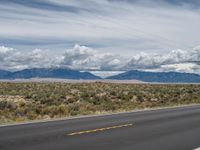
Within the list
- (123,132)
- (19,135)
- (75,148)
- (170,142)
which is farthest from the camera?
→ (123,132)

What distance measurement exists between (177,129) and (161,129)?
63 centimetres

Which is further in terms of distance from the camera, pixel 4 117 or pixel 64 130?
pixel 4 117

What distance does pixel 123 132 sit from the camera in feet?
53.4

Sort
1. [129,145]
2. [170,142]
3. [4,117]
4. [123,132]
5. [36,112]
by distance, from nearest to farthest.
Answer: [129,145] → [170,142] → [123,132] → [4,117] → [36,112]

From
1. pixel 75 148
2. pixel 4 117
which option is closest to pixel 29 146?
pixel 75 148

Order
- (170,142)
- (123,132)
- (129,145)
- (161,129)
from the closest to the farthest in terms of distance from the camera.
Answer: (129,145) → (170,142) → (123,132) → (161,129)

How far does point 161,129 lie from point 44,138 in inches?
206

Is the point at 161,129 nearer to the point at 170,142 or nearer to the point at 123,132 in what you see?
the point at 123,132

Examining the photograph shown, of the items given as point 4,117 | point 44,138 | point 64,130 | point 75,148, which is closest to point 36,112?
point 4,117

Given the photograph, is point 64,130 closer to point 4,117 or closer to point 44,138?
point 44,138

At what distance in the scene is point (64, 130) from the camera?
16.7 meters

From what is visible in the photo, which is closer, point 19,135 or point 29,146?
point 29,146

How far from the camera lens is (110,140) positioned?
13922 millimetres

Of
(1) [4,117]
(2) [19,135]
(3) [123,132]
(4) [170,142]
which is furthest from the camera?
(1) [4,117]
